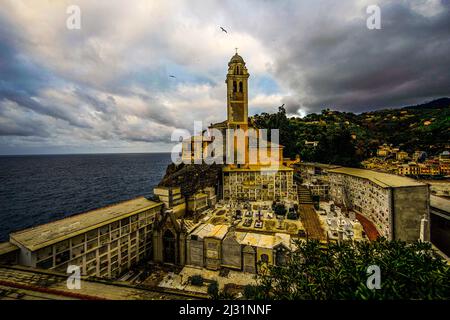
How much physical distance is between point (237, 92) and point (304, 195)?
25.7 meters

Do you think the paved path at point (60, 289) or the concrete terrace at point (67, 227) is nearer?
the paved path at point (60, 289)

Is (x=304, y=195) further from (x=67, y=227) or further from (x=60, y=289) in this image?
(x=60, y=289)

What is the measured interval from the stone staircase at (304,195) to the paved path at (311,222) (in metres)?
1.19

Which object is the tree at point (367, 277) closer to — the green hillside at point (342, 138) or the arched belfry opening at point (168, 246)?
the arched belfry opening at point (168, 246)

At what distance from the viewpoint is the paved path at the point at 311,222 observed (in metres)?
20.9

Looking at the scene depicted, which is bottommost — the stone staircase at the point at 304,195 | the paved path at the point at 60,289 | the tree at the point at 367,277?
the stone staircase at the point at 304,195

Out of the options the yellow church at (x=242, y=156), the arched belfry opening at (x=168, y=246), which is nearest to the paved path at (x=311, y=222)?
the yellow church at (x=242, y=156)

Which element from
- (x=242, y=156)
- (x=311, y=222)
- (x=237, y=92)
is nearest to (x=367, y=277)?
(x=311, y=222)

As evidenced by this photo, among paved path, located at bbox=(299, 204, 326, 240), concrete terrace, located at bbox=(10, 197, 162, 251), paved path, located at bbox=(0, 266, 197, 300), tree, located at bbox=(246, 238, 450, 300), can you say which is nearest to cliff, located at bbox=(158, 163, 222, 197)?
concrete terrace, located at bbox=(10, 197, 162, 251)

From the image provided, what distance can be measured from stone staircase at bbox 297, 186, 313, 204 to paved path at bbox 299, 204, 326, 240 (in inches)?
47.0

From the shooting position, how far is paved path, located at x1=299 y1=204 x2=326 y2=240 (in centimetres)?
Result: 2086

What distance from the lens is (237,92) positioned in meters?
41.5
